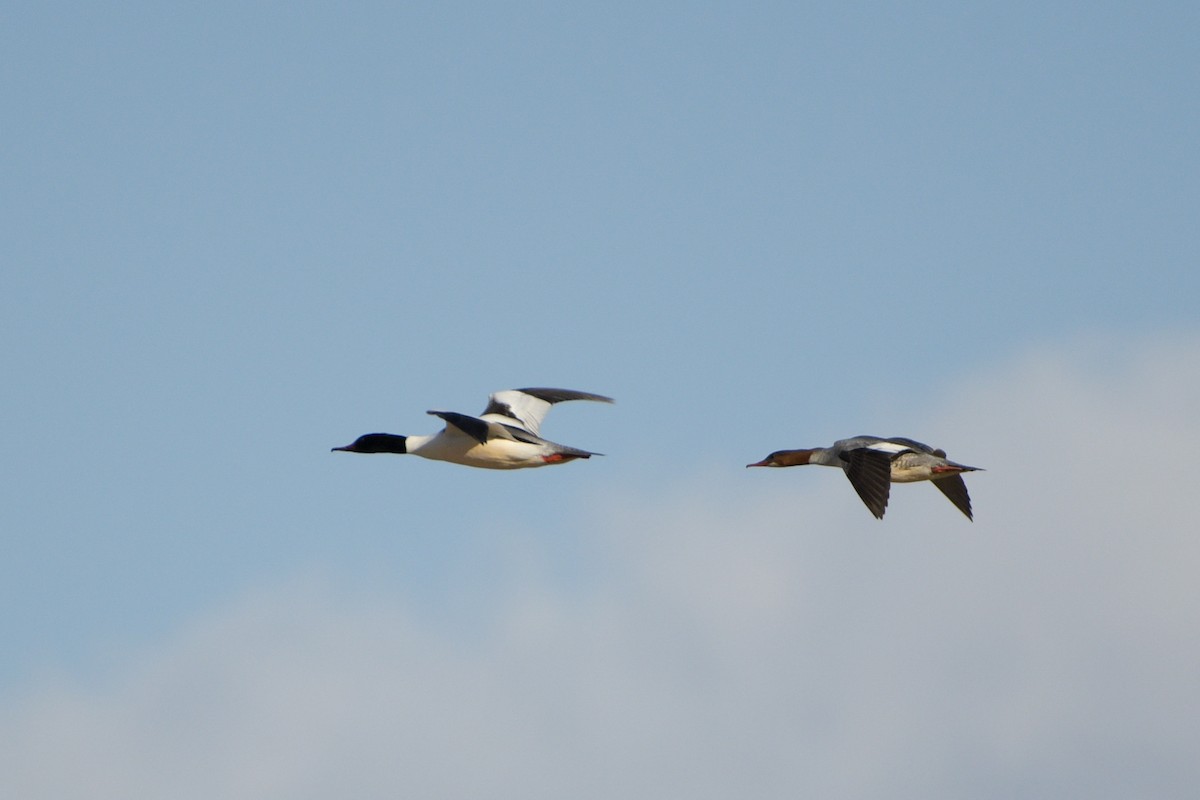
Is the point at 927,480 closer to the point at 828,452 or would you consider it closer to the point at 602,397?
the point at 828,452

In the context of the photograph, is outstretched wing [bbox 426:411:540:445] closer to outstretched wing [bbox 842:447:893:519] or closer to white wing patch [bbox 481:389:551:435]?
white wing patch [bbox 481:389:551:435]

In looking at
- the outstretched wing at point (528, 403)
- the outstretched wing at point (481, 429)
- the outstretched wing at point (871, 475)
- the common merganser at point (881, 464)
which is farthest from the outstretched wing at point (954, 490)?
the outstretched wing at point (481, 429)

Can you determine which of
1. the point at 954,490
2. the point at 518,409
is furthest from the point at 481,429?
the point at 954,490

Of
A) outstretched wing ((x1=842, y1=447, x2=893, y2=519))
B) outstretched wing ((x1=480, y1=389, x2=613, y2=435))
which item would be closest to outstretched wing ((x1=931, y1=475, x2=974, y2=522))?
outstretched wing ((x1=842, y1=447, x2=893, y2=519))

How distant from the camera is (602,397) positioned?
20516mm

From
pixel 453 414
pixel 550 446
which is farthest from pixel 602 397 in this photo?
pixel 453 414

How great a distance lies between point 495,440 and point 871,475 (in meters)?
4.04

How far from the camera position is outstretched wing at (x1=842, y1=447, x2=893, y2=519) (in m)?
19.0

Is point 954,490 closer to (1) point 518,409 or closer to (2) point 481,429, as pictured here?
(1) point 518,409

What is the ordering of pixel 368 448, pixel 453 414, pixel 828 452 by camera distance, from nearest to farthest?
1. pixel 453 414
2. pixel 368 448
3. pixel 828 452

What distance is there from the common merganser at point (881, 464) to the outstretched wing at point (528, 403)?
105 inches

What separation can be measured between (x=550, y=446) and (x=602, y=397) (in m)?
2.23

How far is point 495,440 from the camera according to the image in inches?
736

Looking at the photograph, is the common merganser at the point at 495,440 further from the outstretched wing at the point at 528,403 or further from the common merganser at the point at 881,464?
the common merganser at the point at 881,464
